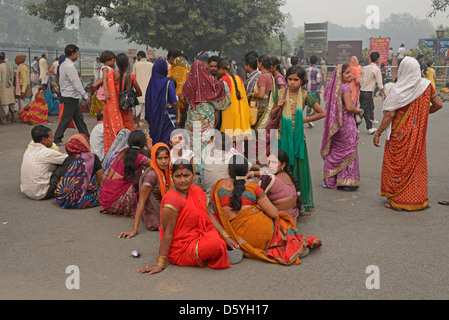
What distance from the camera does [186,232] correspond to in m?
4.09

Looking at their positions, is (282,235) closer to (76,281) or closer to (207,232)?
(207,232)

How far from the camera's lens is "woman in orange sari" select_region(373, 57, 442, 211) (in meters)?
5.58

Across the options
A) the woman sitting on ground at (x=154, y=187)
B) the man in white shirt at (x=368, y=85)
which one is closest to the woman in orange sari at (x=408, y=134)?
the woman sitting on ground at (x=154, y=187)

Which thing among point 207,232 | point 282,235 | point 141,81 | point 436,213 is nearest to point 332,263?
point 282,235

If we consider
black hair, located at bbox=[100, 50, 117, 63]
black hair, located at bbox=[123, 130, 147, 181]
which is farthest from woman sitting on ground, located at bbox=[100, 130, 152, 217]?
black hair, located at bbox=[100, 50, 117, 63]

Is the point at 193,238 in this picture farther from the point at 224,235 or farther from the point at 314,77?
the point at 314,77

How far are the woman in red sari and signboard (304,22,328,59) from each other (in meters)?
29.0

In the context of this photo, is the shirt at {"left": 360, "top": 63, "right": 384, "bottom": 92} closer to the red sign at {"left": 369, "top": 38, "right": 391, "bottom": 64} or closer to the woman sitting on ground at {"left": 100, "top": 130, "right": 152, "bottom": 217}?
the woman sitting on ground at {"left": 100, "top": 130, "right": 152, "bottom": 217}

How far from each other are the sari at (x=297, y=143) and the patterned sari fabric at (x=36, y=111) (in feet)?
29.4

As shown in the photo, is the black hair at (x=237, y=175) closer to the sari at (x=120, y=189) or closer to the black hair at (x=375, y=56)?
the sari at (x=120, y=189)

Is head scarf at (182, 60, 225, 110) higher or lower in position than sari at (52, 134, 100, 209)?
higher

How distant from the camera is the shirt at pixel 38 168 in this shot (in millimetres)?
5961

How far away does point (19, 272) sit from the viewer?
13.0 ft

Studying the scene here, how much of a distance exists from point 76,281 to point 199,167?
2.89 m
